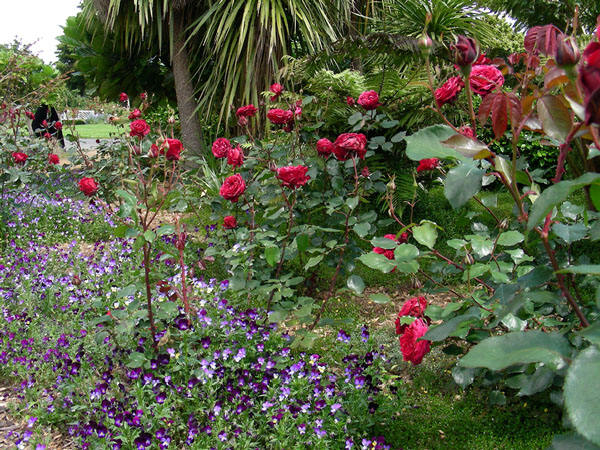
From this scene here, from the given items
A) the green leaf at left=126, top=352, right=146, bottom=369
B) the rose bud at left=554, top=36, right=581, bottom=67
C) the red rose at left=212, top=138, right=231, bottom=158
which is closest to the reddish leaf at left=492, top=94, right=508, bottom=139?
the rose bud at left=554, top=36, right=581, bottom=67

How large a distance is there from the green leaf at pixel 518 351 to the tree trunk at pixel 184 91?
5869 millimetres

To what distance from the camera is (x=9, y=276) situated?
3117mm

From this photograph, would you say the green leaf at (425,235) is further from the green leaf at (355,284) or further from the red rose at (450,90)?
the green leaf at (355,284)

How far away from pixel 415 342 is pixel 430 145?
0.85 meters

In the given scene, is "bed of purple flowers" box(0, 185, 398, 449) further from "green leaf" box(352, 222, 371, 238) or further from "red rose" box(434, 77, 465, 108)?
"red rose" box(434, 77, 465, 108)

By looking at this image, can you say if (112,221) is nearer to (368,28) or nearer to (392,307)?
(392,307)

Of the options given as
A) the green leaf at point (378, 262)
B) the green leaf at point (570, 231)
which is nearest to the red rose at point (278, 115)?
the green leaf at point (378, 262)

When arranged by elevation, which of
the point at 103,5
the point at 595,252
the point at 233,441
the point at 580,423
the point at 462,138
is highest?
the point at 103,5

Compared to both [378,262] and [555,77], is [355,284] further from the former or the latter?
[555,77]

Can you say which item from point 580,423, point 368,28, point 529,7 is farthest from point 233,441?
point 529,7

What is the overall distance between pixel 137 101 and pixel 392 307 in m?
6.02

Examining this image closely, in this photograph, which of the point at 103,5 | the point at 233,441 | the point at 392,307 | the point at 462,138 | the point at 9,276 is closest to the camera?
the point at 462,138

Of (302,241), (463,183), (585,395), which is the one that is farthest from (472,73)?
(302,241)

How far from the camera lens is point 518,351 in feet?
1.75
